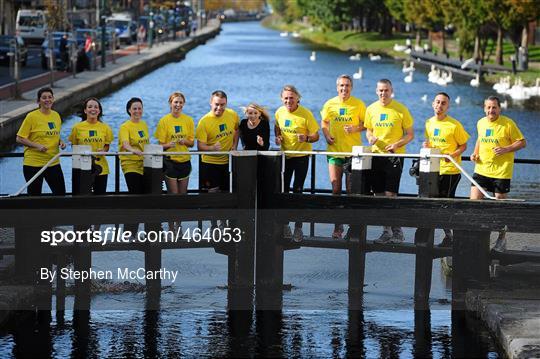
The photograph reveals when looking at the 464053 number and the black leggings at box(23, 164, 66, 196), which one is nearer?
the 464053 number

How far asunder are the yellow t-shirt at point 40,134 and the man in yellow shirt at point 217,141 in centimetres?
168

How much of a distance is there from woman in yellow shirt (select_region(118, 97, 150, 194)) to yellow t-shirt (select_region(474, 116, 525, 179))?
3.85m

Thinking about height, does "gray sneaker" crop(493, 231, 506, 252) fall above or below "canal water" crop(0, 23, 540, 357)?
above

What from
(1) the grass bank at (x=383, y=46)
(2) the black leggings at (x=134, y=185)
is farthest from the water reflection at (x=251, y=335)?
(1) the grass bank at (x=383, y=46)

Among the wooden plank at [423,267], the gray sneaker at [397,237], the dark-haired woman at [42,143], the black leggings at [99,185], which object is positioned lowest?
the wooden plank at [423,267]

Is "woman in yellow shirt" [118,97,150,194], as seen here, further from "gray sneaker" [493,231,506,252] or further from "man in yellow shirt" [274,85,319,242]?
"gray sneaker" [493,231,506,252]

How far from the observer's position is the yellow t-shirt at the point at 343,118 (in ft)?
52.6

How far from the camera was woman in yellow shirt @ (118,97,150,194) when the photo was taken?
15750 millimetres

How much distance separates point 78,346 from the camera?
14.8 metres

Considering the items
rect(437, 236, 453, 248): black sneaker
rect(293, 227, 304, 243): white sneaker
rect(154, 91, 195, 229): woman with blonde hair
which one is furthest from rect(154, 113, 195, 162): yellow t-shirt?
rect(437, 236, 453, 248): black sneaker

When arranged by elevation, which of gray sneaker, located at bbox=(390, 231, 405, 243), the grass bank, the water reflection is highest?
gray sneaker, located at bbox=(390, 231, 405, 243)

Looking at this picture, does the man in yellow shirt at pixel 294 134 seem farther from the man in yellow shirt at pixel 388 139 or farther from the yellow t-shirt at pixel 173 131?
the yellow t-shirt at pixel 173 131

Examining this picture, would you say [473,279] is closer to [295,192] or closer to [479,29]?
[295,192]

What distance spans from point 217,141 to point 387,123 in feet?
6.42
